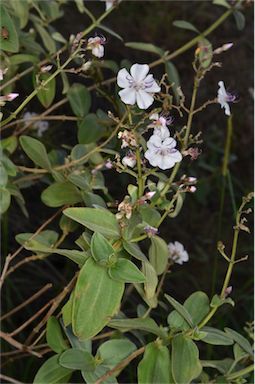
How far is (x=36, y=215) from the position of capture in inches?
61.1

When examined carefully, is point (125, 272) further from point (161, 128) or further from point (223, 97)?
point (223, 97)

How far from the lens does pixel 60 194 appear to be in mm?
1009

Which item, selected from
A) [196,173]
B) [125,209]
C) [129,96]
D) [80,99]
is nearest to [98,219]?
[125,209]

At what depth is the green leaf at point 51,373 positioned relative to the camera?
0.89m

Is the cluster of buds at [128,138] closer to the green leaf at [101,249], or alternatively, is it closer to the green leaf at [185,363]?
the green leaf at [101,249]

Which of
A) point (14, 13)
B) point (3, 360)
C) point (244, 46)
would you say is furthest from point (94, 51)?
point (244, 46)

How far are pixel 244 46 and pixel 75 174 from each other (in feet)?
3.53

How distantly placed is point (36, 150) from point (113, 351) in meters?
0.29

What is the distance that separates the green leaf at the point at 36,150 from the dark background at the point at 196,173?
25cm

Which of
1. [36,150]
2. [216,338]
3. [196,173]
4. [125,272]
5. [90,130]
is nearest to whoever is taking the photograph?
[125,272]

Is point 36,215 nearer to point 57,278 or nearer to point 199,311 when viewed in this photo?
point 57,278

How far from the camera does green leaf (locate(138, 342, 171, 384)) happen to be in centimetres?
85

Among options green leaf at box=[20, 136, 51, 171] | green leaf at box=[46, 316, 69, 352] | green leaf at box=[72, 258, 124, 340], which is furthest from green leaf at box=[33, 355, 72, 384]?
green leaf at box=[20, 136, 51, 171]

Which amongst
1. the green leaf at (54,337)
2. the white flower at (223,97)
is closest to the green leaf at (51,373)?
the green leaf at (54,337)
